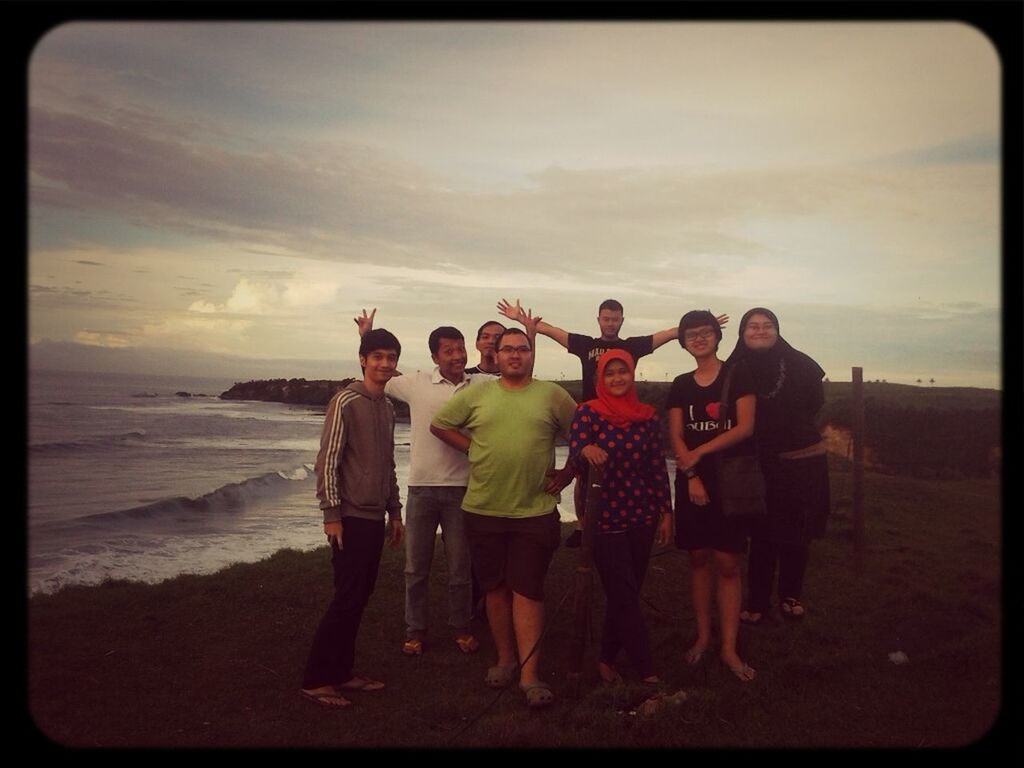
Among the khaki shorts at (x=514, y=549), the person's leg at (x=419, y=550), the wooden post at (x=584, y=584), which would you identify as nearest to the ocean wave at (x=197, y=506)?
the person's leg at (x=419, y=550)

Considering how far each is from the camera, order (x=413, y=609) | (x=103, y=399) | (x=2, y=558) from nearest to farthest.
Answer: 1. (x=2, y=558)
2. (x=413, y=609)
3. (x=103, y=399)

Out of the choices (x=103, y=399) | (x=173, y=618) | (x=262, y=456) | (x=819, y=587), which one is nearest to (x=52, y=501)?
(x=262, y=456)

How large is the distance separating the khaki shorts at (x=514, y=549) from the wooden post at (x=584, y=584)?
26 cm

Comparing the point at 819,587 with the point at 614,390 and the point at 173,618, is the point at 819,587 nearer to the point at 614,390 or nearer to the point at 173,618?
the point at 614,390

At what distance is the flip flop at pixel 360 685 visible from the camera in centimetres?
553

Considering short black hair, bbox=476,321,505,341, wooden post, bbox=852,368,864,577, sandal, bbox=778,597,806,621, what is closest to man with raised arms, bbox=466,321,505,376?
short black hair, bbox=476,321,505,341

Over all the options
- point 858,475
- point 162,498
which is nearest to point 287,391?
point 162,498

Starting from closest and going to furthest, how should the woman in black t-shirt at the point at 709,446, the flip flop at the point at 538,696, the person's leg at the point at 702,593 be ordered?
the flip flop at the point at 538,696
the woman in black t-shirt at the point at 709,446
the person's leg at the point at 702,593

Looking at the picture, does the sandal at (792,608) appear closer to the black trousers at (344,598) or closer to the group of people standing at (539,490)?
the group of people standing at (539,490)

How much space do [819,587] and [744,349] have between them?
11.0 feet

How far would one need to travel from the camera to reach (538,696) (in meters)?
5.12

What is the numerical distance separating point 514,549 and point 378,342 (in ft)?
6.17

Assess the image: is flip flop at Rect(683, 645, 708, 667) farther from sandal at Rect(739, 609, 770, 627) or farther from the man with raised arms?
the man with raised arms
